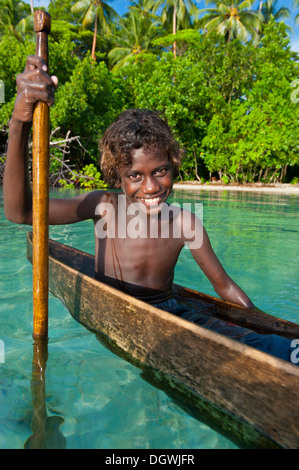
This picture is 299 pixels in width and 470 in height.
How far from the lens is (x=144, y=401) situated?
158 centimetres

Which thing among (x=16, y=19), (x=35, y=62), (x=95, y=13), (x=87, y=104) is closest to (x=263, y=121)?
(x=87, y=104)

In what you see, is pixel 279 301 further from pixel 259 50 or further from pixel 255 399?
pixel 259 50

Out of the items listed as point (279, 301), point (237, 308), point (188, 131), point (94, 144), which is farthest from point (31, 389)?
point (188, 131)

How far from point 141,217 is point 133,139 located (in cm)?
45

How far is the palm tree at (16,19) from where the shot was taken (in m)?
20.7

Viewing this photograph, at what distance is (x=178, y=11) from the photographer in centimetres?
2228

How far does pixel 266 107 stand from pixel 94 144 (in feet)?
24.7

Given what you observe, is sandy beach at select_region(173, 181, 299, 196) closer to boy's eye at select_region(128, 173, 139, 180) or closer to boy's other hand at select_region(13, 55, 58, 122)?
boy's eye at select_region(128, 173, 139, 180)

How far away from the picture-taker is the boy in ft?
6.32

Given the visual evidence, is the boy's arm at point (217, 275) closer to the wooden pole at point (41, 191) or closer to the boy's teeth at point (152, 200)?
the boy's teeth at point (152, 200)

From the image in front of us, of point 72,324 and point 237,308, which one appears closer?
point 237,308

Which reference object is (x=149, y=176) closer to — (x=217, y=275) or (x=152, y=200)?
(x=152, y=200)

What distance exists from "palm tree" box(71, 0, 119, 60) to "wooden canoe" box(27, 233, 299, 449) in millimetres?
21738

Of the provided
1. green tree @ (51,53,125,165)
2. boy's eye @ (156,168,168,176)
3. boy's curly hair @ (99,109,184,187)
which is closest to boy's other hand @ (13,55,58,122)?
boy's curly hair @ (99,109,184,187)
